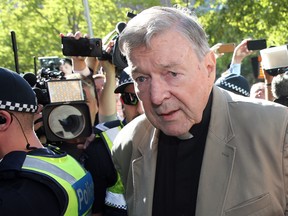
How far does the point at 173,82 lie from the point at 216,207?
51cm

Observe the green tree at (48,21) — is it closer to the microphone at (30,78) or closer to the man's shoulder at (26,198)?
the microphone at (30,78)

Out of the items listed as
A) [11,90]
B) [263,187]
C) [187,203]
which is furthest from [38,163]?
[263,187]

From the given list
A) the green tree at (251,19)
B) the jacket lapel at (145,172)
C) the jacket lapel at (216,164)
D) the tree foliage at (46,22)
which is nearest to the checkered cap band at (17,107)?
the jacket lapel at (145,172)

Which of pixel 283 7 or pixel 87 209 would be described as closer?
pixel 87 209

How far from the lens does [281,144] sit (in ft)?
5.80

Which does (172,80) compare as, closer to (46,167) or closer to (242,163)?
(242,163)

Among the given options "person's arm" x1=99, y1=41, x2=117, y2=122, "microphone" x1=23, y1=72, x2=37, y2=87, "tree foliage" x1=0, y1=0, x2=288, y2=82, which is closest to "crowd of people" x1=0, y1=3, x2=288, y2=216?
"microphone" x1=23, y1=72, x2=37, y2=87

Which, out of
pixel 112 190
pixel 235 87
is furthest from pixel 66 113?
pixel 235 87

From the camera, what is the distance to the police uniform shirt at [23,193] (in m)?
2.14

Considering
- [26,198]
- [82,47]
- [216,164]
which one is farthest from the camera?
[82,47]

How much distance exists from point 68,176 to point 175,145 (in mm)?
714

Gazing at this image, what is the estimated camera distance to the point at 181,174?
1959 mm

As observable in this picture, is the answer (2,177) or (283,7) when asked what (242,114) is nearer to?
(2,177)

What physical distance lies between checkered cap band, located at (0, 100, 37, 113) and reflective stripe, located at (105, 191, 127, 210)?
94 cm
